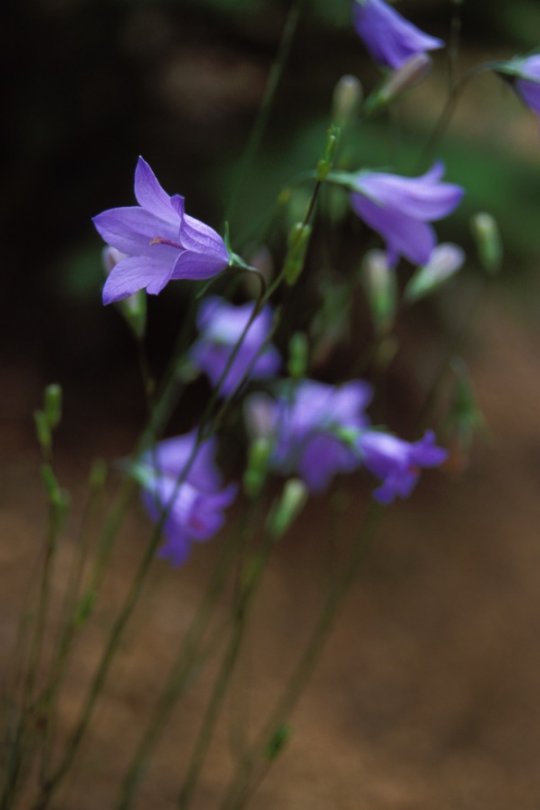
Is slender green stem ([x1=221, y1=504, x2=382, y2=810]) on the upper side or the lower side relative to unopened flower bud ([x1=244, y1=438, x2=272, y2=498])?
lower

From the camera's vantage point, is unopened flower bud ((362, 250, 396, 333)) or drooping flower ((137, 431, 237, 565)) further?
unopened flower bud ((362, 250, 396, 333))

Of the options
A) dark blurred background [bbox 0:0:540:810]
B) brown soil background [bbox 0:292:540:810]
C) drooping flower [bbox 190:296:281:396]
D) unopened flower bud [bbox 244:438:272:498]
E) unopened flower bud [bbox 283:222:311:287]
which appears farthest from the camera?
dark blurred background [bbox 0:0:540:810]

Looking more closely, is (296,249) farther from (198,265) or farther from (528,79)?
(528,79)

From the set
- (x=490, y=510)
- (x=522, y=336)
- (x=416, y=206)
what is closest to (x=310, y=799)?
(x=416, y=206)

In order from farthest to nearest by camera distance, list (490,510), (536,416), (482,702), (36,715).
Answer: (536,416) < (490,510) < (482,702) < (36,715)

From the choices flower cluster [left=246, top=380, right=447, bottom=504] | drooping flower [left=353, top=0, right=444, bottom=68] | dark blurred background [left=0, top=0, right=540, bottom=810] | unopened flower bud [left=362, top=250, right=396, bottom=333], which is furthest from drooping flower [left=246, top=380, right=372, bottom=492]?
dark blurred background [left=0, top=0, right=540, bottom=810]

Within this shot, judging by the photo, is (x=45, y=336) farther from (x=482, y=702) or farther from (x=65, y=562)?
(x=482, y=702)

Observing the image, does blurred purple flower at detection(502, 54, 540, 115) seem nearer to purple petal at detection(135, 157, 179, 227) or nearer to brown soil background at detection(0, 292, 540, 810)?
purple petal at detection(135, 157, 179, 227)
